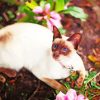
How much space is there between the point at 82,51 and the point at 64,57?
1.02 ft

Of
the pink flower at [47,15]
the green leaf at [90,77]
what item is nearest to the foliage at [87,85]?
the green leaf at [90,77]

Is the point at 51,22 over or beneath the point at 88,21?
over

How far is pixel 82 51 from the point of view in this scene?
1.49 metres

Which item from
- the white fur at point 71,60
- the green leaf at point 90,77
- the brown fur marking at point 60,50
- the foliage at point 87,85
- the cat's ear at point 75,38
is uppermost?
the cat's ear at point 75,38

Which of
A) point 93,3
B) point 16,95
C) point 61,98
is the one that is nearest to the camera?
point 61,98

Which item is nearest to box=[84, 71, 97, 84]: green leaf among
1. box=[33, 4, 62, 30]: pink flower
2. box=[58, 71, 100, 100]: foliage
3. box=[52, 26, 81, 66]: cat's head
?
box=[58, 71, 100, 100]: foliage

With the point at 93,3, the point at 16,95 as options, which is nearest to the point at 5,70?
the point at 16,95

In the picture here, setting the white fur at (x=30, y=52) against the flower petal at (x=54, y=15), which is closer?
the white fur at (x=30, y=52)

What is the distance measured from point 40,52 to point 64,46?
11cm

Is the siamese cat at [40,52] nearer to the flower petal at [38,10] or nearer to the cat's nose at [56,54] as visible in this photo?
the cat's nose at [56,54]

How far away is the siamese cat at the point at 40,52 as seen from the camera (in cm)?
120

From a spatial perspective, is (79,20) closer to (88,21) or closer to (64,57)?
(88,21)

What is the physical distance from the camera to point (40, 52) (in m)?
1.25

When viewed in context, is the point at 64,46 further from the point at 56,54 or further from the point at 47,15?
the point at 47,15
